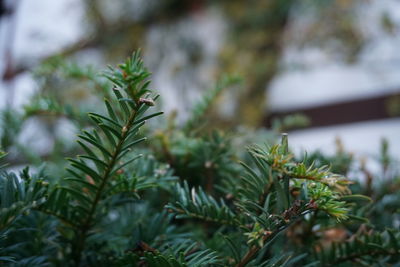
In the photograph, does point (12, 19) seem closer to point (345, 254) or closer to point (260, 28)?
point (260, 28)

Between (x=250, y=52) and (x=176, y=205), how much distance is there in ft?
5.75

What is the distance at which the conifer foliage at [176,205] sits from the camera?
0.22 m

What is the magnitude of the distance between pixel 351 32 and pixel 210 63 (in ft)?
2.45

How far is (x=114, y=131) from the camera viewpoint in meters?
0.22

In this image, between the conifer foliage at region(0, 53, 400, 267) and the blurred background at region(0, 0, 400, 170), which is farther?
the blurred background at region(0, 0, 400, 170)

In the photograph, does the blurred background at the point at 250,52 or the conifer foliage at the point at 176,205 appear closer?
the conifer foliage at the point at 176,205

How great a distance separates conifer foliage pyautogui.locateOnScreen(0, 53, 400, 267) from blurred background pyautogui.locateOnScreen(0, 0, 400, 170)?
3.60 feet

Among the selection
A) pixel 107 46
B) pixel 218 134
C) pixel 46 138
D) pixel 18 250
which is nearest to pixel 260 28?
pixel 107 46

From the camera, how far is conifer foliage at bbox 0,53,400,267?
221 millimetres

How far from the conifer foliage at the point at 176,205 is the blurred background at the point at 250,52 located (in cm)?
110

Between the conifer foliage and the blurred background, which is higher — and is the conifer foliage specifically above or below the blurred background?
below

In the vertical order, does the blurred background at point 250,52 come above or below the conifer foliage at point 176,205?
above

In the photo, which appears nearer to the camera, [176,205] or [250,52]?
[176,205]

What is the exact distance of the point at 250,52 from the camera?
6.35ft
